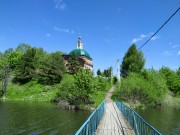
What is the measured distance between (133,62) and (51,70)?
26050 mm

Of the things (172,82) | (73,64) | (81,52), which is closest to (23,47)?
(81,52)

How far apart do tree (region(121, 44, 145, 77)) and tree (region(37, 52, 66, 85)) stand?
71.0 ft

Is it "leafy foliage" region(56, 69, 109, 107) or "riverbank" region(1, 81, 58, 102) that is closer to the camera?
"leafy foliage" region(56, 69, 109, 107)

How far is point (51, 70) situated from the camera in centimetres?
5941

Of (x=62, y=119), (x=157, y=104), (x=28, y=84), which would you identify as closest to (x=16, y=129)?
(x=62, y=119)

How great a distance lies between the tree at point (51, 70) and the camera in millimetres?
59406

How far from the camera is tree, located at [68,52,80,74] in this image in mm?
63719

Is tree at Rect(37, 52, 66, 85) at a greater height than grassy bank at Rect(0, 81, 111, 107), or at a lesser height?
greater

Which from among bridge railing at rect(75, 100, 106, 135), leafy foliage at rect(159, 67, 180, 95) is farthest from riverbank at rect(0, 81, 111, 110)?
bridge railing at rect(75, 100, 106, 135)

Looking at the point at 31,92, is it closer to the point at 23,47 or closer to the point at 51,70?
the point at 51,70

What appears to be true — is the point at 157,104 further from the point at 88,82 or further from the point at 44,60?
the point at 44,60

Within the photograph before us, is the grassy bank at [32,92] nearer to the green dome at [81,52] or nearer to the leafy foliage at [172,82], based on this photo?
the leafy foliage at [172,82]

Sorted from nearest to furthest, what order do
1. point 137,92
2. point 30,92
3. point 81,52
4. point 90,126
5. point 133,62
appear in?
point 90,126 < point 137,92 < point 30,92 < point 133,62 < point 81,52

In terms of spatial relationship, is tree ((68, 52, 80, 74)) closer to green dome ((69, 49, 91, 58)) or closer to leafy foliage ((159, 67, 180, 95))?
green dome ((69, 49, 91, 58))
